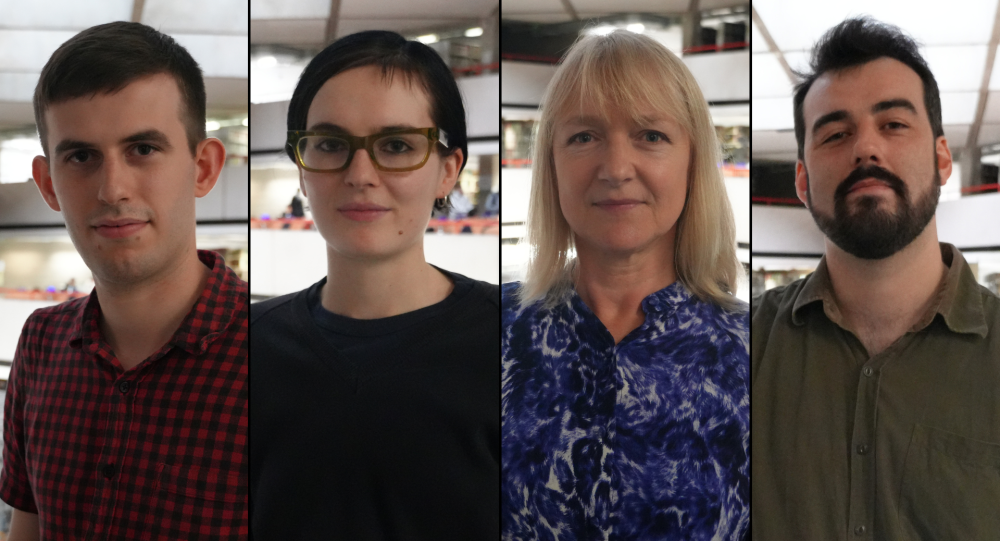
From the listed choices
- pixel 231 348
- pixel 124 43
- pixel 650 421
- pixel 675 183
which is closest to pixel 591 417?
pixel 650 421

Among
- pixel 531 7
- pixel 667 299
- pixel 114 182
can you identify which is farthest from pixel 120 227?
pixel 667 299

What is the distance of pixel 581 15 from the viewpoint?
1.97 meters

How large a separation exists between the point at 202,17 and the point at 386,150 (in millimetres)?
751

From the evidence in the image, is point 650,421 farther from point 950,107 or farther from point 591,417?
point 950,107

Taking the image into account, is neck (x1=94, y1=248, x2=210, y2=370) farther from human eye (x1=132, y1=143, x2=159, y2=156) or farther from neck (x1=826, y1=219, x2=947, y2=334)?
neck (x1=826, y1=219, x2=947, y2=334)

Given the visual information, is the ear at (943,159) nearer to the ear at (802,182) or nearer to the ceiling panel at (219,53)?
the ear at (802,182)

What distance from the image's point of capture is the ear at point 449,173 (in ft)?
6.44

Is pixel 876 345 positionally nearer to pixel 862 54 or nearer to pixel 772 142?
pixel 772 142

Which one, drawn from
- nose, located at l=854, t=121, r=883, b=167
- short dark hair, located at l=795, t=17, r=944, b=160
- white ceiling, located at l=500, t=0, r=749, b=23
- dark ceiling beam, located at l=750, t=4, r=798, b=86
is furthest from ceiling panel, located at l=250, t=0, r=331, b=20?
nose, located at l=854, t=121, r=883, b=167

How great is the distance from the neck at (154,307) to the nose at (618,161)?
4.13 feet

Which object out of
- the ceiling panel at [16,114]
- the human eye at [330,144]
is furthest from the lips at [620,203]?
the ceiling panel at [16,114]

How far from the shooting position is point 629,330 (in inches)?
76.5

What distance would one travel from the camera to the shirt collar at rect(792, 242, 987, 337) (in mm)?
1891

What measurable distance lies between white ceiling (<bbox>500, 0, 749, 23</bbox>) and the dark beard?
2.06 feet
